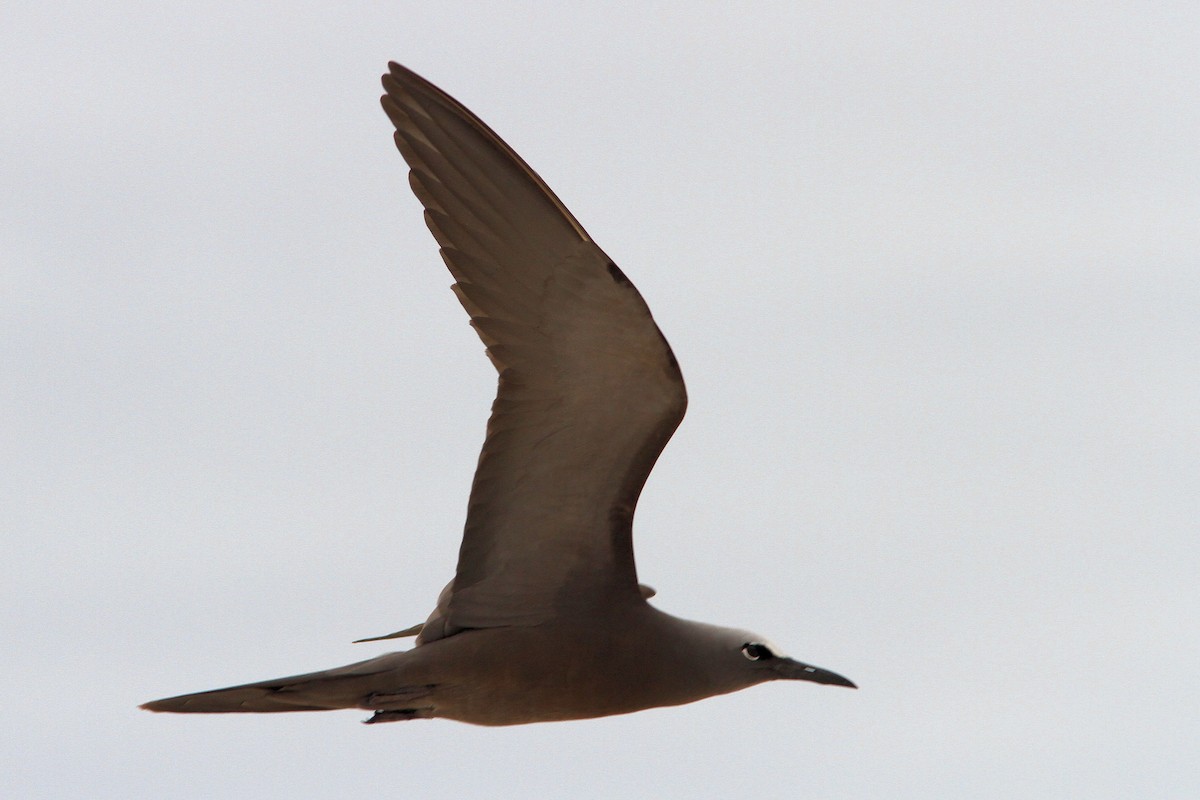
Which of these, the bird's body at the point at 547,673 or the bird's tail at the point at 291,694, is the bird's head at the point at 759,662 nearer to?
the bird's body at the point at 547,673

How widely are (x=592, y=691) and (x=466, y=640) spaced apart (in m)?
0.90

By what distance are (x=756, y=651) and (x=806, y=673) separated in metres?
0.43

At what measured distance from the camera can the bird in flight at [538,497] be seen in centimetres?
998

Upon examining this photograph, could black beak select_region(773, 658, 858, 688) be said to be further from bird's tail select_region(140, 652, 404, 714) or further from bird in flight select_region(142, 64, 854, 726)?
bird's tail select_region(140, 652, 404, 714)

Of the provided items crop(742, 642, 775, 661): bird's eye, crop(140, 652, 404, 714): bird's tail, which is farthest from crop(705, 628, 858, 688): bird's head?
crop(140, 652, 404, 714): bird's tail


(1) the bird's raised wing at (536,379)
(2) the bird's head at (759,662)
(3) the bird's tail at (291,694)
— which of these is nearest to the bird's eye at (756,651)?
(2) the bird's head at (759,662)

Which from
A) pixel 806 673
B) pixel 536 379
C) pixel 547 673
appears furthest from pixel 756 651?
pixel 536 379

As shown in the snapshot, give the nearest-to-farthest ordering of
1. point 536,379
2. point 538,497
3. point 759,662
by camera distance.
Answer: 1. point 536,379
2. point 538,497
3. point 759,662

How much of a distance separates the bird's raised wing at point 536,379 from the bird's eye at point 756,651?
86cm

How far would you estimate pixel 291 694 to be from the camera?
10.5 metres

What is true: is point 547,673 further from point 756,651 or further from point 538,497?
point 756,651

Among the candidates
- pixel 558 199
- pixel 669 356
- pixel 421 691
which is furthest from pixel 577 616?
pixel 558 199

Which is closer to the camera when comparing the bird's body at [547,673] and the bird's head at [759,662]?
the bird's body at [547,673]

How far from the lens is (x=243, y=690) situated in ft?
34.2
